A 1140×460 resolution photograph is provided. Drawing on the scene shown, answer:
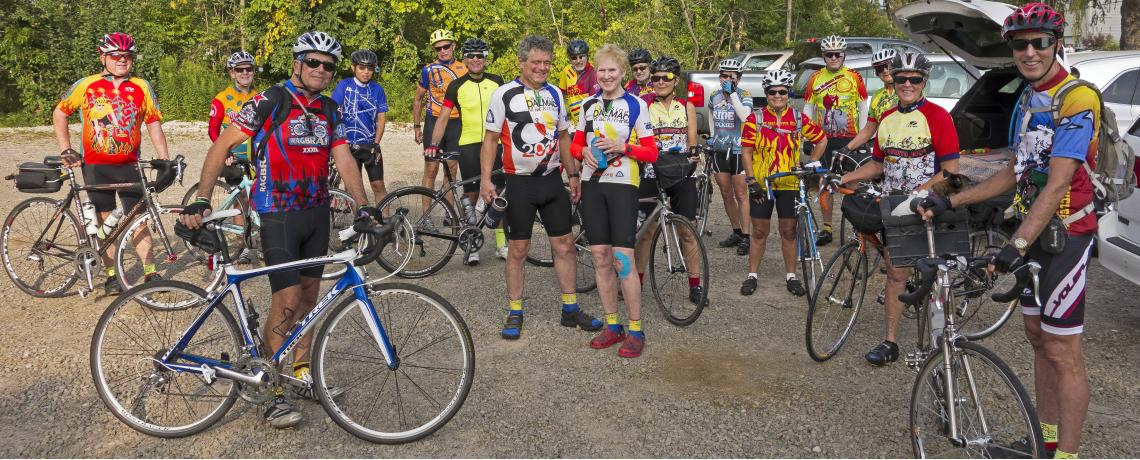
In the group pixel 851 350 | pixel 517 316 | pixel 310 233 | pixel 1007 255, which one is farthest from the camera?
pixel 517 316

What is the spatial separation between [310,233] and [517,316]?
1807mm

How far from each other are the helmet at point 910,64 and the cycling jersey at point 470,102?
3642 mm

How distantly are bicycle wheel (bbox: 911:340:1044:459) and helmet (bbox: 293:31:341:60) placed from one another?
3103 mm

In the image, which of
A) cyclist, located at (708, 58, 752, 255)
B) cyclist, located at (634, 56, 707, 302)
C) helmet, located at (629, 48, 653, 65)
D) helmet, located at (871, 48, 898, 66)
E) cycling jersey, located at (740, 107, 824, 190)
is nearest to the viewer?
cyclist, located at (634, 56, 707, 302)

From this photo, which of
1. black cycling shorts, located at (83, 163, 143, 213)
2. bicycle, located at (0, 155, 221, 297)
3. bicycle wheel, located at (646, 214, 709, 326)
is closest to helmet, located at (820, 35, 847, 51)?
bicycle wheel, located at (646, 214, 709, 326)

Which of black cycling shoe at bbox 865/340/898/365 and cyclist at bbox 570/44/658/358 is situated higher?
cyclist at bbox 570/44/658/358

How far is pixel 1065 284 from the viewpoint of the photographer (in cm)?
331

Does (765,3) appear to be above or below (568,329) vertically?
above

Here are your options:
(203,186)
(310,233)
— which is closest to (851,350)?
(310,233)

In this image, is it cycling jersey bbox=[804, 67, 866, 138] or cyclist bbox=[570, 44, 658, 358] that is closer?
cyclist bbox=[570, 44, 658, 358]

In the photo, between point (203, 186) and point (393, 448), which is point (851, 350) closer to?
point (393, 448)

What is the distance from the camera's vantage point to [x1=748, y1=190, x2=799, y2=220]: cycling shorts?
21.0 feet

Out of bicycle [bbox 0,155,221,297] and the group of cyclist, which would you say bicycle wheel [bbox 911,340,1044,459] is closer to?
the group of cyclist

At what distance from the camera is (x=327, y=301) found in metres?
3.98
